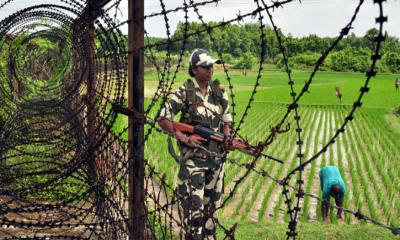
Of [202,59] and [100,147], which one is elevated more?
[202,59]

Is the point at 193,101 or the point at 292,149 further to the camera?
the point at 292,149

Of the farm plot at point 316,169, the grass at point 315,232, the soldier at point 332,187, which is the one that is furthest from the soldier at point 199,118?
the soldier at point 332,187

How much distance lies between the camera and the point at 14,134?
24.3 feet

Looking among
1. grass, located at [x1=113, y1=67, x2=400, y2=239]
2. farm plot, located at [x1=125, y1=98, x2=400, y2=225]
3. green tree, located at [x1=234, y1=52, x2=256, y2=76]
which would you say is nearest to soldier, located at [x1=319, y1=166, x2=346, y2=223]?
grass, located at [x1=113, y1=67, x2=400, y2=239]

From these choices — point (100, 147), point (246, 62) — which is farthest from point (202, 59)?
point (246, 62)

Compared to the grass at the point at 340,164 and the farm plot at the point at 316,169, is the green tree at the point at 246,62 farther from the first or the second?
the farm plot at the point at 316,169

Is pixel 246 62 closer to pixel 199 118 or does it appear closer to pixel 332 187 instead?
pixel 332 187

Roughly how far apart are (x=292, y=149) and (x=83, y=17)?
9.10 m

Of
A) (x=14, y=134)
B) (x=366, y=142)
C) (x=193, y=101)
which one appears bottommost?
(x=366, y=142)

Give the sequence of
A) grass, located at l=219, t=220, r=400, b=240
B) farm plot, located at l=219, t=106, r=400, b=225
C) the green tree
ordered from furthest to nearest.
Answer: the green tree → farm plot, located at l=219, t=106, r=400, b=225 → grass, located at l=219, t=220, r=400, b=240

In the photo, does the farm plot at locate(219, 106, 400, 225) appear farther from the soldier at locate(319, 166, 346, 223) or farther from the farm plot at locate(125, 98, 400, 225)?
the soldier at locate(319, 166, 346, 223)

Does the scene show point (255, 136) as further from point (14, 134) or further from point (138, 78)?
point (138, 78)

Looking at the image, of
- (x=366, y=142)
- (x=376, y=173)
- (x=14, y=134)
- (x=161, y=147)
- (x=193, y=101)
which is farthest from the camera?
(x=366, y=142)

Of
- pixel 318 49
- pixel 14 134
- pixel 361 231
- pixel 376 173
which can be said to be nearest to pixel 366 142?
pixel 376 173
